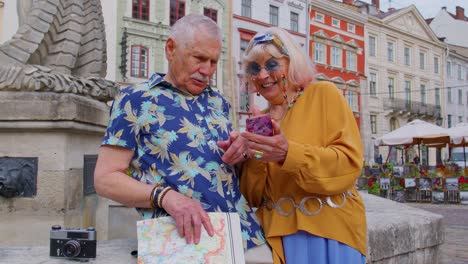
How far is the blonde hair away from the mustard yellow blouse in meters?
0.05

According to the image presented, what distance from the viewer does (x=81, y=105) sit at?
336 cm

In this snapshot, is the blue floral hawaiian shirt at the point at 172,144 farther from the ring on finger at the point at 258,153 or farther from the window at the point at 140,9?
the window at the point at 140,9

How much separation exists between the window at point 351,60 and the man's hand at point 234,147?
1472 inches

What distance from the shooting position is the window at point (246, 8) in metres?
31.5

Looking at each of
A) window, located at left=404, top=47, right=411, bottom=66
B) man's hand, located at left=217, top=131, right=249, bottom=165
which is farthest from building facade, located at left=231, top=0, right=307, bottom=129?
man's hand, located at left=217, top=131, right=249, bottom=165

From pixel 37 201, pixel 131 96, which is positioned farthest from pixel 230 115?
pixel 37 201

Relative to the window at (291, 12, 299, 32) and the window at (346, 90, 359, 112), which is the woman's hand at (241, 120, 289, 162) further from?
the window at (346, 90, 359, 112)

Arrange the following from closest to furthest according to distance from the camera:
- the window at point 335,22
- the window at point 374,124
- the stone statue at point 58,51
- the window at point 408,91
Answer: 1. the stone statue at point 58,51
2. the window at point 335,22
3. the window at point 374,124
4. the window at point 408,91

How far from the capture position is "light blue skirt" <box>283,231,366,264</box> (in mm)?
1974

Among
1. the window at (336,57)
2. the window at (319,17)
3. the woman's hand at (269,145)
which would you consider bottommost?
the woman's hand at (269,145)

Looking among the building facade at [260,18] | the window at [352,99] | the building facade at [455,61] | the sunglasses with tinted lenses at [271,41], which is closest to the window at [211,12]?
the building facade at [260,18]

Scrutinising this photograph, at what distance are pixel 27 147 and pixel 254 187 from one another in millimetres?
1846

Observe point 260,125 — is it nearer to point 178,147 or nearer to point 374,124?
point 178,147

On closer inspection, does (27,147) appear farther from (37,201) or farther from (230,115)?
(230,115)
